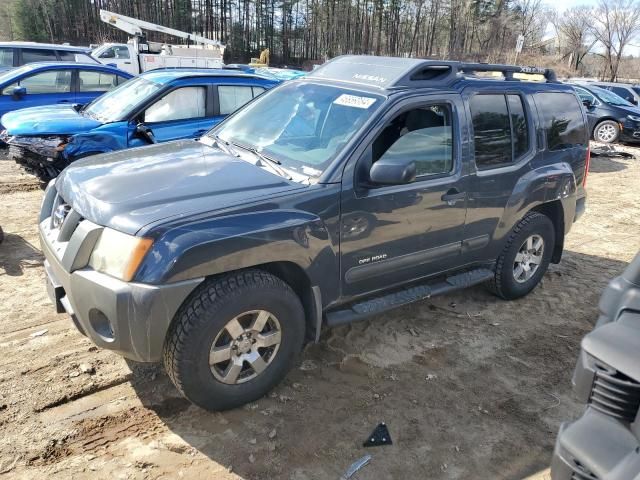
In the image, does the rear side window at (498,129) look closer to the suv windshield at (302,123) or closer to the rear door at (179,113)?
the suv windshield at (302,123)

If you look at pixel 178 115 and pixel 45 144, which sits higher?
pixel 178 115

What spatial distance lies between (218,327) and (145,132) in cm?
444

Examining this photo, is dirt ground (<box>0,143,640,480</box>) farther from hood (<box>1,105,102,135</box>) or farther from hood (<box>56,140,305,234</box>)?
hood (<box>1,105,102,135</box>)

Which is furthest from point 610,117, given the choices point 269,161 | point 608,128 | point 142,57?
point 142,57

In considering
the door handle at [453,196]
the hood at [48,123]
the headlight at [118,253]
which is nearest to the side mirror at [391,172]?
the door handle at [453,196]

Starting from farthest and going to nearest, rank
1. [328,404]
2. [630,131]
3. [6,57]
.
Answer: [630,131] → [6,57] → [328,404]

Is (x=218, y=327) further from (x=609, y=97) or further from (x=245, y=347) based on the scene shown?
(x=609, y=97)

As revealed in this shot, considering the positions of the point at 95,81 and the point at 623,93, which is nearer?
the point at 95,81

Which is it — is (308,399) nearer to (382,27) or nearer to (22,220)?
(22,220)

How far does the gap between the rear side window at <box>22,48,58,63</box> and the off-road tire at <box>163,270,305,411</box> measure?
36.3 feet

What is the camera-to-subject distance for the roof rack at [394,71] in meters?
3.61

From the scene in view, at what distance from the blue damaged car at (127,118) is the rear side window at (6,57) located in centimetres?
543

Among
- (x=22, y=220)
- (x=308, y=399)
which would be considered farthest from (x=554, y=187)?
(x=22, y=220)

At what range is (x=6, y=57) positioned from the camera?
37.5 ft
